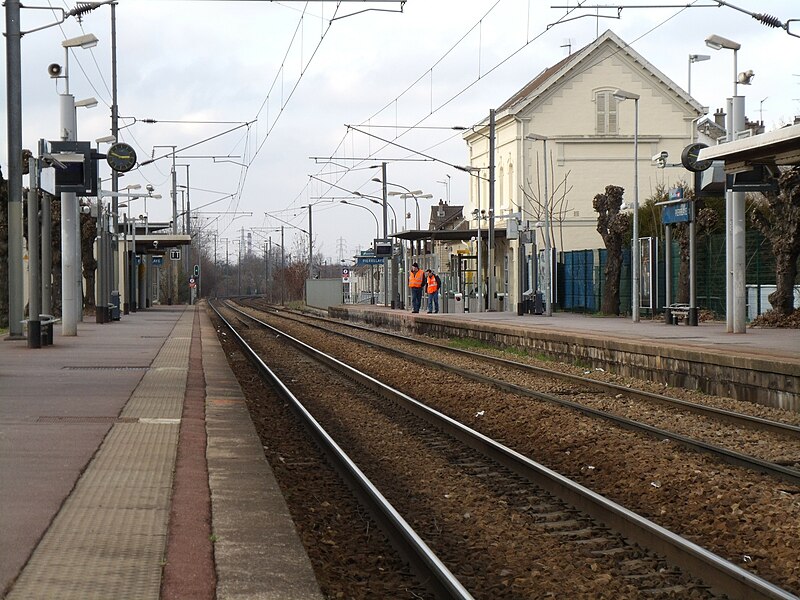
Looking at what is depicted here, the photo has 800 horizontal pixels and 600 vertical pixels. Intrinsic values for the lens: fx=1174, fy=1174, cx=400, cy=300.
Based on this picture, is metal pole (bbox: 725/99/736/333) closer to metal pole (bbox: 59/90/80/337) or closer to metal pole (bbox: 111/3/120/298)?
metal pole (bbox: 59/90/80/337)

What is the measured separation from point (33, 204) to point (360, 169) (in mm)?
36352

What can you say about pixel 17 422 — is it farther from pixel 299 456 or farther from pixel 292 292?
pixel 292 292

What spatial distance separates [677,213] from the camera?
27625 millimetres

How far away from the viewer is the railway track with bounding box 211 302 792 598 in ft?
20.9

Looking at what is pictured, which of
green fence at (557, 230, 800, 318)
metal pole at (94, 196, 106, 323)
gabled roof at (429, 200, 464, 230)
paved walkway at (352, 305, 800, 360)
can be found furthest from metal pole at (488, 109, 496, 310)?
gabled roof at (429, 200, 464, 230)

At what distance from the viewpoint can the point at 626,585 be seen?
634cm

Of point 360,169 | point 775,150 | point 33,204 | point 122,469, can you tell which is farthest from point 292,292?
point 122,469

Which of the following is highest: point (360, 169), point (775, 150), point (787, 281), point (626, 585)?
point (360, 169)

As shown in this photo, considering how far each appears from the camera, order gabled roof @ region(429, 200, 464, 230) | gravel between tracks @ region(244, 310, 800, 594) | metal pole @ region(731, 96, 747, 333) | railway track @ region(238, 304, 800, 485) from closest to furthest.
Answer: gravel between tracks @ region(244, 310, 800, 594) → railway track @ region(238, 304, 800, 485) → metal pole @ region(731, 96, 747, 333) → gabled roof @ region(429, 200, 464, 230)

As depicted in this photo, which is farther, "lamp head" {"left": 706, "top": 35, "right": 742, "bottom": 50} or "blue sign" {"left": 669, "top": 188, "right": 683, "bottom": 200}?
"blue sign" {"left": 669, "top": 188, "right": 683, "bottom": 200}

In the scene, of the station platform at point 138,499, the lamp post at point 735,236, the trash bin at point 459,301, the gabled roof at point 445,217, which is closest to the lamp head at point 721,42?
the lamp post at point 735,236

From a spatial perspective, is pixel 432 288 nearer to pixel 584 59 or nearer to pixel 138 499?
pixel 584 59

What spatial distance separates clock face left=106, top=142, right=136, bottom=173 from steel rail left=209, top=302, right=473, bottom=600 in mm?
22347

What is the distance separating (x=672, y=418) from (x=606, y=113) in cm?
4974
